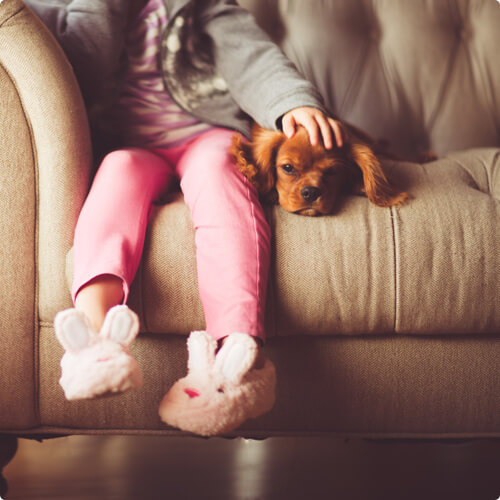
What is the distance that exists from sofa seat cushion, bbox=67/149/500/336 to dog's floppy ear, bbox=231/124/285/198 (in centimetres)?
14

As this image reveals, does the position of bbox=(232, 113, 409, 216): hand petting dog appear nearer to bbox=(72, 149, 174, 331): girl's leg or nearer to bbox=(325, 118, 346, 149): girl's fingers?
bbox=(325, 118, 346, 149): girl's fingers

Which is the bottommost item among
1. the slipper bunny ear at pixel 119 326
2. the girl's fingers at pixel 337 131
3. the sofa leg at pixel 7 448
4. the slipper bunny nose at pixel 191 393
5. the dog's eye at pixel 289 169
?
the sofa leg at pixel 7 448

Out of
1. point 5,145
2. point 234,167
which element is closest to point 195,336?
point 234,167

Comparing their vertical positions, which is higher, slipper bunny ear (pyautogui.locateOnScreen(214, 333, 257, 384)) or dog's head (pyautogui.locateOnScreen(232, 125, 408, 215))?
dog's head (pyautogui.locateOnScreen(232, 125, 408, 215))

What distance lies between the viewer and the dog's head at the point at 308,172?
2.84 feet

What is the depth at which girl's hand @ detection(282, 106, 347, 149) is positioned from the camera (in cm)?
89

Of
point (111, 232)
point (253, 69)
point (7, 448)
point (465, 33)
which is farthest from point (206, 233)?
point (465, 33)

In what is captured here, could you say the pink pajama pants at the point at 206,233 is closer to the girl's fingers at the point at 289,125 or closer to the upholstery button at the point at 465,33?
the girl's fingers at the point at 289,125

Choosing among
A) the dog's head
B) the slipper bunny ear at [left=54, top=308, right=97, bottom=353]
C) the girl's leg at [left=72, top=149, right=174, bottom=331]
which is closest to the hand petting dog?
the dog's head

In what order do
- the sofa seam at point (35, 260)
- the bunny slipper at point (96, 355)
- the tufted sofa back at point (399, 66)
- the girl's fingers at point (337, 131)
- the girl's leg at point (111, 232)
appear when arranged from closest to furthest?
the bunny slipper at point (96, 355), the girl's leg at point (111, 232), the sofa seam at point (35, 260), the girl's fingers at point (337, 131), the tufted sofa back at point (399, 66)

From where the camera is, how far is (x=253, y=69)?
1052 millimetres

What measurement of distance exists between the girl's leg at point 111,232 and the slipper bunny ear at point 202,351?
0.44 ft

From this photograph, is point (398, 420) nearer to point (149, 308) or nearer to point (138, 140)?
point (149, 308)

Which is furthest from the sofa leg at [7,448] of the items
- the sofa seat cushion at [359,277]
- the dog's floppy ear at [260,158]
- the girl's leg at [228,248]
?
the dog's floppy ear at [260,158]
